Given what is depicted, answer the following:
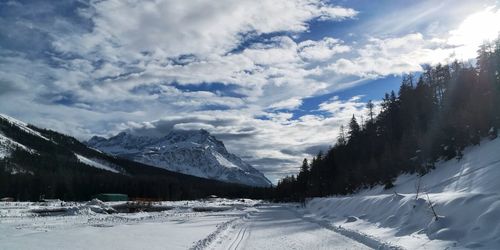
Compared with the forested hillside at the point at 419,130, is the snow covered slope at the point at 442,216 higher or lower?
lower

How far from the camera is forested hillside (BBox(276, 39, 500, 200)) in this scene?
148ft

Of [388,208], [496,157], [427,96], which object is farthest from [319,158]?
[388,208]

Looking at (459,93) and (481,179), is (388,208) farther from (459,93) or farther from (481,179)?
(459,93)

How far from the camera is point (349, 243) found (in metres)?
17.7

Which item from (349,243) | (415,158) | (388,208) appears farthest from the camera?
(415,158)

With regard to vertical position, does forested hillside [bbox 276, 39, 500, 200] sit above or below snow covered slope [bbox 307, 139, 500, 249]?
above

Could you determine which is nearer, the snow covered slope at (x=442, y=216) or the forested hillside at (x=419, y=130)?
the snow covered slope at (x=442, y=216)

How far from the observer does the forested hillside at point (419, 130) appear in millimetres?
45125

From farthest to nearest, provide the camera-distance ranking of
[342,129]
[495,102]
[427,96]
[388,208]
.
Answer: [342,129], [427,96], [495,102], [388,208]

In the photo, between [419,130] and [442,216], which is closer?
[442,216]

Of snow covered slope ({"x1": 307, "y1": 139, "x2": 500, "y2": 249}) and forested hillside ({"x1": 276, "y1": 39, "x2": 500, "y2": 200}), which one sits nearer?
snow covered slope ({"x1": 307, "y1": 139, "x2": 500, "y2": 249})

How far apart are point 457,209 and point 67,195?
465 feet

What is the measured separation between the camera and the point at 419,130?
59500 millimetres

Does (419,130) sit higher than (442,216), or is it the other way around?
(419,130)
